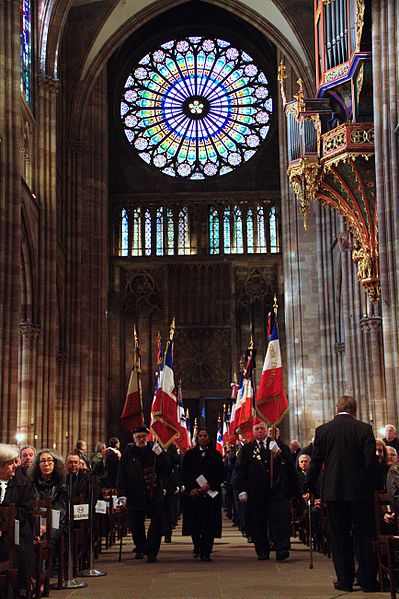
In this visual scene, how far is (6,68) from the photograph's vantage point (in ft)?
63.0

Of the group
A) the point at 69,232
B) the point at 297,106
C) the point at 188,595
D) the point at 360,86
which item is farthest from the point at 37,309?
the point at 188,595

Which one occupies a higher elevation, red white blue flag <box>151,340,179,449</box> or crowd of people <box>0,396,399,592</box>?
red white blue flag <box>151,340,179,449</box>

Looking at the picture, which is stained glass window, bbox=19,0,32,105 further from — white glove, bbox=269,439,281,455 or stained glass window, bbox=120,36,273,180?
white glove, bbox=269,439,281,455

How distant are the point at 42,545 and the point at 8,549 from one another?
1.42m

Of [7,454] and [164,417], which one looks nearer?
[7,454]

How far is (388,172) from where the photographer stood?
1603 centimetres

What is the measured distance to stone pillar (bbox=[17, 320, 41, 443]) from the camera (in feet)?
71.8

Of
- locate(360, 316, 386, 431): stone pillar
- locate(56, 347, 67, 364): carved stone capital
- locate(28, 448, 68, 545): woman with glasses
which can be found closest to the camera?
locate(28, 448, 68, 545): woman with glasses

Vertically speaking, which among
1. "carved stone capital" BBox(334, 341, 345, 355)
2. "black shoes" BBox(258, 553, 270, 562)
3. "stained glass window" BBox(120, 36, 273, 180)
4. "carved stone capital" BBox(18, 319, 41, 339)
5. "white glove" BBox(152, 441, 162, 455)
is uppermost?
"stained glass window" BBox(120, 36, 273, 180)

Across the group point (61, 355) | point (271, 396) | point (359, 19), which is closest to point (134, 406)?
point (271, 396)

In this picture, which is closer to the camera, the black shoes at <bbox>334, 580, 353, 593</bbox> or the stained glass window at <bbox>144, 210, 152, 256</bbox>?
the black shoes at <bbox>334, 580, 353, 593</bbox>

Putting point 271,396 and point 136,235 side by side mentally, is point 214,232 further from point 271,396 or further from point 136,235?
point 271,396

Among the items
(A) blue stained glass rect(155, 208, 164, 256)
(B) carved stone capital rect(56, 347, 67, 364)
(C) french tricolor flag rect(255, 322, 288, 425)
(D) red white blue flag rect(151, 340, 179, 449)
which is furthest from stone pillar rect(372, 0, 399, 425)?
(A) blue stained glass rect(155, 208, 164, 256)

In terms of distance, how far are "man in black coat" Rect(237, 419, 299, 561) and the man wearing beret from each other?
0.96 m
